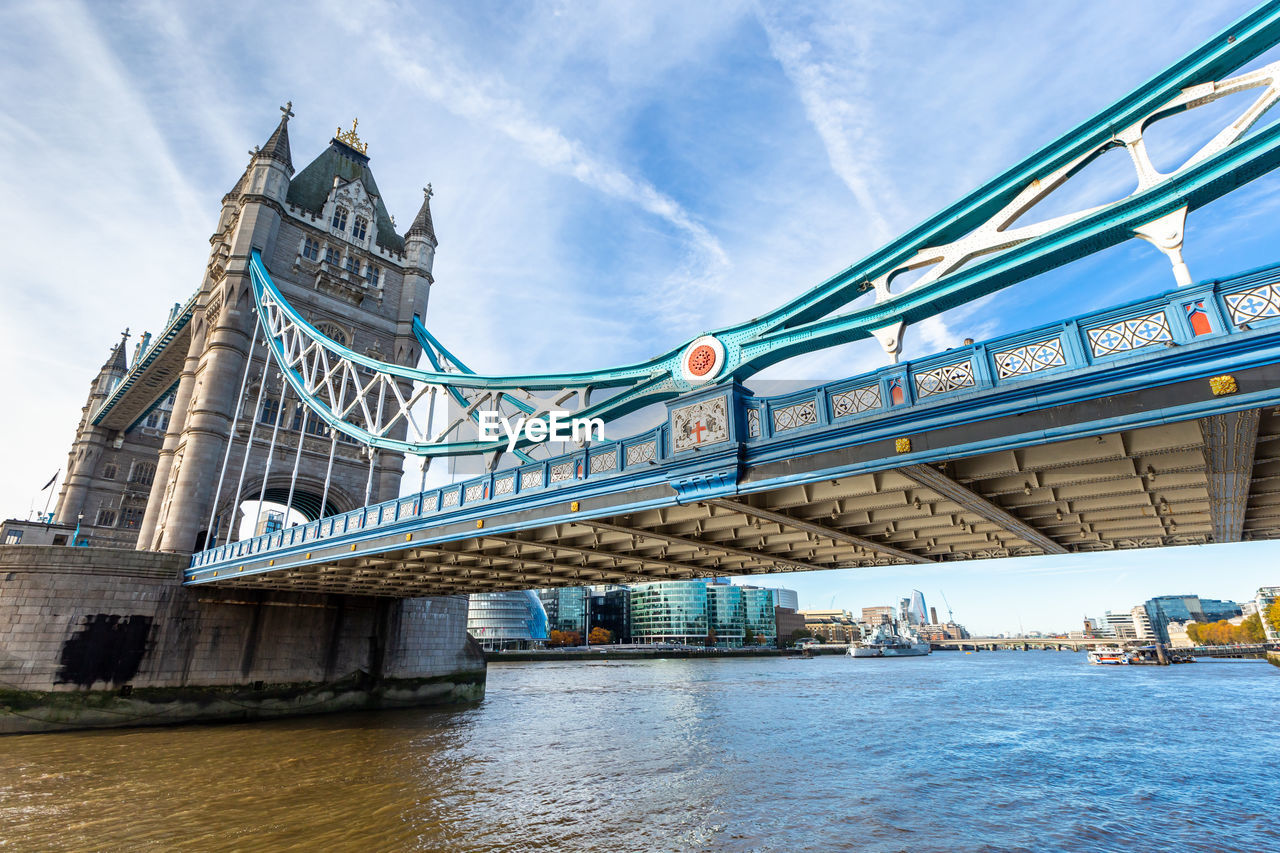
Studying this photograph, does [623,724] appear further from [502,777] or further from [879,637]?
[879,637]

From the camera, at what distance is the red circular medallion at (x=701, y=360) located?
12359 mm

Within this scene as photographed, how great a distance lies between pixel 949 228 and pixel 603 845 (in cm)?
1147

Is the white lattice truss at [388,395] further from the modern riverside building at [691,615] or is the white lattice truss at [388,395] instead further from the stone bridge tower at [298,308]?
the modern riverside building at [691,615]

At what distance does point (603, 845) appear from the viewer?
10.2 m

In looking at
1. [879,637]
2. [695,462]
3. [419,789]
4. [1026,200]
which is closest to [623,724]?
[419,789]

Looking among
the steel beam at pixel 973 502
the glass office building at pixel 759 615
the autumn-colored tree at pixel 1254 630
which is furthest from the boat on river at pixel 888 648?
the steel beam at pixel 973 502

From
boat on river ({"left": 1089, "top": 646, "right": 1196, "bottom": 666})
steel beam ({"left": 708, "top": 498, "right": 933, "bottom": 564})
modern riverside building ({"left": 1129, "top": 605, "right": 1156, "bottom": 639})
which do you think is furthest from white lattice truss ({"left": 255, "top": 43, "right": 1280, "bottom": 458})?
modern riverside building ({"left": 1129, "top": 605, "right": 1156, "bottom": 639})

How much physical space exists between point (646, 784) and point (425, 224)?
3542 cm

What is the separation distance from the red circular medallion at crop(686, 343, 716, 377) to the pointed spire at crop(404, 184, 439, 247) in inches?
1267

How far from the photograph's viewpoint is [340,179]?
1502 inches

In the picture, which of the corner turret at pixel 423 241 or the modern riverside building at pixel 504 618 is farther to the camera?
the modern riverside building at pixel 504 618

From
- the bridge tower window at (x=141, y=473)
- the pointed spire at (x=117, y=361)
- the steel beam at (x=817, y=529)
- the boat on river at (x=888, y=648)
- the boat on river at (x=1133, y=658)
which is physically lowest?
the boat on river at (x=1133, y=658)

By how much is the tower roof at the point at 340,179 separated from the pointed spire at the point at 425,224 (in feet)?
4.24

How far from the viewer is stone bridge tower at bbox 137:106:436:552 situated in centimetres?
2927
